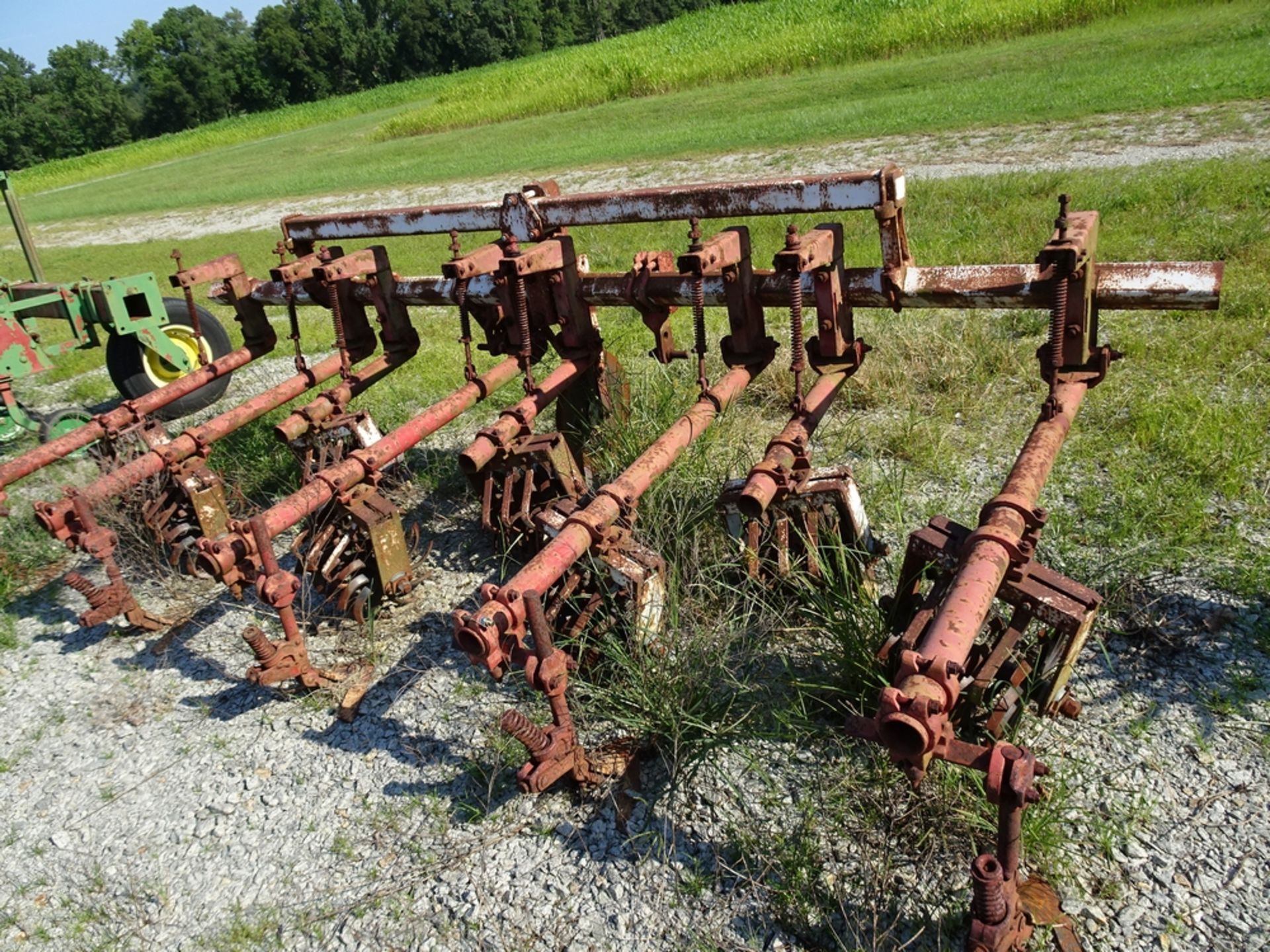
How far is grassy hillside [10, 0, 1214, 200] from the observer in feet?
72.2

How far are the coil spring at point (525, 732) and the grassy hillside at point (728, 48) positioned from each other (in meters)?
23.3

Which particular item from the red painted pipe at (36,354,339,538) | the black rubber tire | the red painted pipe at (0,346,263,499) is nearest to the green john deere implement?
the black rubber tire

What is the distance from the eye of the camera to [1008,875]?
2.18 meters

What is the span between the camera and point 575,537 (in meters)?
3.16

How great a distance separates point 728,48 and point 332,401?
27.1 metres

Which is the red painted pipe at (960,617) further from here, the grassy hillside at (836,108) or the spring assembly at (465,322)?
the grassy hillside at (836,108)

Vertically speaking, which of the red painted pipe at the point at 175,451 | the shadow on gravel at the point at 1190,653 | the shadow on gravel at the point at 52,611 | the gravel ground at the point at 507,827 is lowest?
the gravel ground at the point at 507,827

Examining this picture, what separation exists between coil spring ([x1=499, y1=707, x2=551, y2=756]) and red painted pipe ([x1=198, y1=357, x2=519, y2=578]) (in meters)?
1.32

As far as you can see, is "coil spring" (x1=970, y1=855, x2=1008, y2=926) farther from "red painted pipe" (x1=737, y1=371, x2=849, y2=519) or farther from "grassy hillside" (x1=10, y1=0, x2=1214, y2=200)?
"grassy hillside" (x1=10, y1=0, x2=1214, y2=200)

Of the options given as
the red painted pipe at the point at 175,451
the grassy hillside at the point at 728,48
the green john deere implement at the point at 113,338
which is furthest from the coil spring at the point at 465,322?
the grassy hillside at the point at 728,48

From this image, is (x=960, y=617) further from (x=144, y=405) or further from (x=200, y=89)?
(x=200, y=89)

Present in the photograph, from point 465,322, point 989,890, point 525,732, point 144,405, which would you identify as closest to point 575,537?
point 525,732

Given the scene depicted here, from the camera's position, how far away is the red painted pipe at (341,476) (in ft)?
11.8

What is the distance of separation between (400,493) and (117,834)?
2.41 metres
